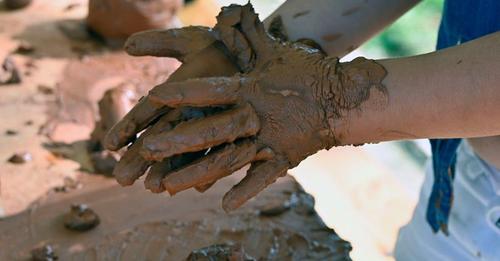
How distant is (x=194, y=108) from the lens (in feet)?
3.65

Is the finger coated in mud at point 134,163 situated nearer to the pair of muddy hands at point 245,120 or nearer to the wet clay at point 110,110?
the pair of muddy hands at point 245,120

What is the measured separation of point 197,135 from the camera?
101 centimetres

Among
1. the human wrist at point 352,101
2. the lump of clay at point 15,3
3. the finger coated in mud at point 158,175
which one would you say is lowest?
the lump of clay at point 15,3

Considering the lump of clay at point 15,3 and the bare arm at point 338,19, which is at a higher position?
the bare arm at point 338,19

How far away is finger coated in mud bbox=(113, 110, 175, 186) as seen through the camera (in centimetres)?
109

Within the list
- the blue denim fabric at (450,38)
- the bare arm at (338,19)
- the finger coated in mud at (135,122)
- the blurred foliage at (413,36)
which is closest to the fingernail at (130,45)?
the finger coated in mud at (135,122)

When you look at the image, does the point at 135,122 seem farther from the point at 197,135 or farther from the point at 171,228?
the point at 171,228

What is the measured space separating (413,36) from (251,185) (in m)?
2.57

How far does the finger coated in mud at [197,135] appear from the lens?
3.31 ft

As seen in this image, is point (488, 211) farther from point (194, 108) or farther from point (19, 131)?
point (19, 131)

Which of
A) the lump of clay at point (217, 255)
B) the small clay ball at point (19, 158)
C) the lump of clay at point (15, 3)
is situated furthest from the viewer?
the lump of clay at point (15, 3)

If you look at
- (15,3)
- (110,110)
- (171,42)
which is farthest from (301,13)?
(15,3)

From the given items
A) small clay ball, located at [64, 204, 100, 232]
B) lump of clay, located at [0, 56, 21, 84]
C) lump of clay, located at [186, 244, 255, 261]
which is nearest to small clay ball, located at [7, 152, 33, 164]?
Answer: small clay ball, located at [64, 204, 100, 232]

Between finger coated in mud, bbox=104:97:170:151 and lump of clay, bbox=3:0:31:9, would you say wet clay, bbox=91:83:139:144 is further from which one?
lump of clay, bbox=3:0:31:9
